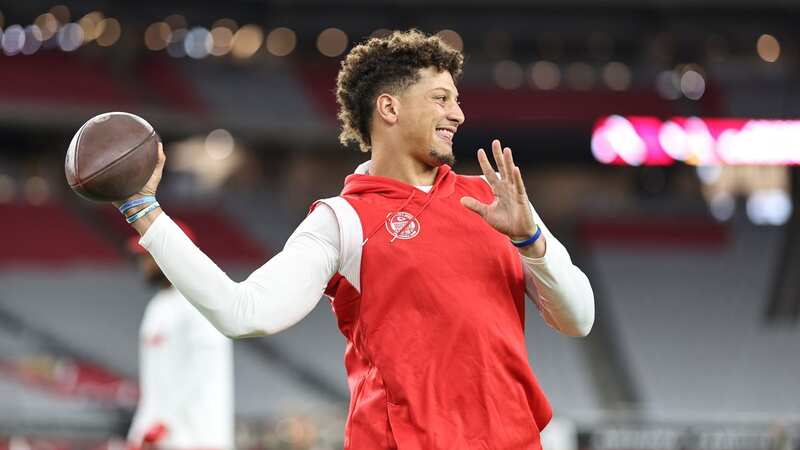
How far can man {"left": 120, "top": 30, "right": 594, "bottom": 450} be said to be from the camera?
3027mm

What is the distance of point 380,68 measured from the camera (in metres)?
3.46

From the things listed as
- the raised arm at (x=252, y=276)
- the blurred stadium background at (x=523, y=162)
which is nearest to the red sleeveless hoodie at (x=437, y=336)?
the raised arm at (x=252, y=276)

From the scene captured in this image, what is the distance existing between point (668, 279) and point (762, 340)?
2.00 meters

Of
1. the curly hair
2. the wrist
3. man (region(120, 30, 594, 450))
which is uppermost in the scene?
the curly hair

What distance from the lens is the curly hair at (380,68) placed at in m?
3.42

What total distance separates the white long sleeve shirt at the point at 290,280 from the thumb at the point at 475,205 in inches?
6.7

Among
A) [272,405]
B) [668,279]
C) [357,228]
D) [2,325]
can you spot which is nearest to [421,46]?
[357,228]

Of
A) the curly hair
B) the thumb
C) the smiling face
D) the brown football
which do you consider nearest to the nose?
the smiling face

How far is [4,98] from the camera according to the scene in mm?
20594

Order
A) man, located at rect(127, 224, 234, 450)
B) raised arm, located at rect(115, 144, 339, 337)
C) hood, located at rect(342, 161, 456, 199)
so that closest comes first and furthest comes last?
1. raised arm, located at rect(115, 144, 339, 337)
2. hood, located at rect(342, 161, 456, 199)
3. man, located at rect(127, 224, 234, 450)

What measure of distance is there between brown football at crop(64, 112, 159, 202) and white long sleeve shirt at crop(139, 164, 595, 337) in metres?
0.13

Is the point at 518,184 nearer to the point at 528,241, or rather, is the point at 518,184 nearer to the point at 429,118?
the point at 528,241

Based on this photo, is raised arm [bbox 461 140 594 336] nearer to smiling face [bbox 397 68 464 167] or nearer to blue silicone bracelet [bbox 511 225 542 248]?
blue silicone bracelet [bbox 511 225 542 248]

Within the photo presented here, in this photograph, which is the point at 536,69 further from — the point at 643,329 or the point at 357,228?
the point at 357,228
